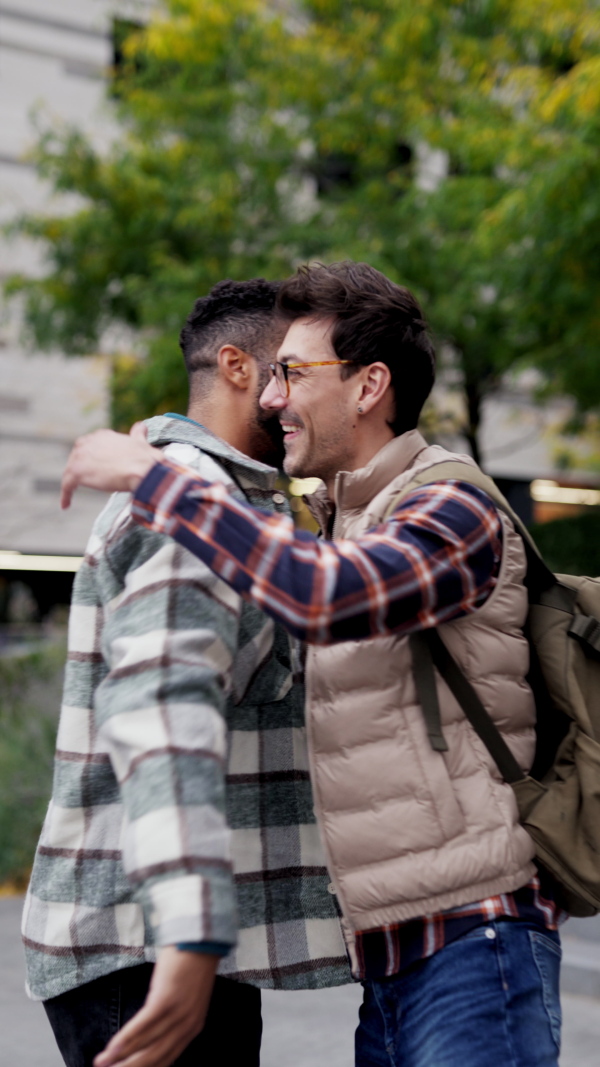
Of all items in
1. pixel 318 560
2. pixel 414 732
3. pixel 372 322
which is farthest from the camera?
pixel 372 322

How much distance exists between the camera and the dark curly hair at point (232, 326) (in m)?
2.46

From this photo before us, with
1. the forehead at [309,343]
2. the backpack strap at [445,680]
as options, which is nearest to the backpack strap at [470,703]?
the backpack strap at [445,680]

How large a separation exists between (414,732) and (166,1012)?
2.00 ft

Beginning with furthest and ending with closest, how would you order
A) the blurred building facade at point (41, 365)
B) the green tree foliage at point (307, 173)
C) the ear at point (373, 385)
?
the blurred building facade at point (41, 365), the green tree foliage at point (307, 173), the ear at point (373, 385)

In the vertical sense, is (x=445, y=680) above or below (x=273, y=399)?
below

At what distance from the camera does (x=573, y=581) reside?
219cm

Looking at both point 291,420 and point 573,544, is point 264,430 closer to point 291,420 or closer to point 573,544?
point 291,420

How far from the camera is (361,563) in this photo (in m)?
1.75

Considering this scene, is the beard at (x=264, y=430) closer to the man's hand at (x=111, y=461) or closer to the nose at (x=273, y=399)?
the nose at (x=273, y=399)

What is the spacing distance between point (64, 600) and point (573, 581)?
14.4 metres

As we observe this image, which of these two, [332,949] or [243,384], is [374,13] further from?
[332,949]

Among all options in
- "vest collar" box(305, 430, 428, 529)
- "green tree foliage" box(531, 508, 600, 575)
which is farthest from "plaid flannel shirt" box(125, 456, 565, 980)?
"green tree foliage" box(531, 508, 600, 575)

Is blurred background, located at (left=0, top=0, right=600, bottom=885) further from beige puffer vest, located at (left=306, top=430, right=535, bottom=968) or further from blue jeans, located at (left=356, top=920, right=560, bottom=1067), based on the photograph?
blue jeans, located at (left=356, top=920, right=560, bottom=1067)

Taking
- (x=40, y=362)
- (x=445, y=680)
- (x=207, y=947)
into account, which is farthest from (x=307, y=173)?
(x=207, y=947)
